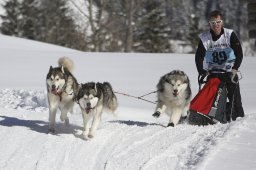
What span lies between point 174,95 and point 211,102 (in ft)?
1.66

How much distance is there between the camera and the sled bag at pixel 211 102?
671 centimetres

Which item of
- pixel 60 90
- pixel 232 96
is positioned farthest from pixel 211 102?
pixel 60 90

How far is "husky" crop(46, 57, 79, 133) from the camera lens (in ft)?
21.6

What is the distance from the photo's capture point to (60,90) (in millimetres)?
6645


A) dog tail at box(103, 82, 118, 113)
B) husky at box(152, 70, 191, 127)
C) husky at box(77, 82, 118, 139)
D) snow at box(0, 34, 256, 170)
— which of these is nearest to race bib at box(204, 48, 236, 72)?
husky at box(152, 70, 191, 127)

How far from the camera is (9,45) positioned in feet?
64.1

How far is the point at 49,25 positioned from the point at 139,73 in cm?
2882

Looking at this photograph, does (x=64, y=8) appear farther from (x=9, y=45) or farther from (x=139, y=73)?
(x=139, y=73)

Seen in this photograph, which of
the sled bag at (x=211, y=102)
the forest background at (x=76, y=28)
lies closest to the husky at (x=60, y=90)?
the sled bag at (x=211, y=102)

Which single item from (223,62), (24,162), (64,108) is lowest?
(24,162)

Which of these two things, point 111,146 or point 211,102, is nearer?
Answer: point 111,146

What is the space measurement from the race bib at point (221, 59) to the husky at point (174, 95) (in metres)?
0.44

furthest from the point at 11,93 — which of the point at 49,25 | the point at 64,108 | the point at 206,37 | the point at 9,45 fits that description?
the point at 49,25

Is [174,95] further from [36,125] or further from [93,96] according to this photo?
[36,125]
